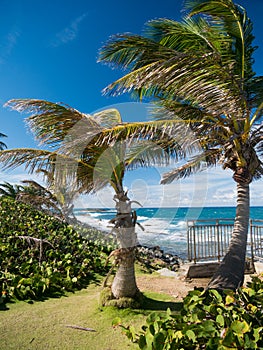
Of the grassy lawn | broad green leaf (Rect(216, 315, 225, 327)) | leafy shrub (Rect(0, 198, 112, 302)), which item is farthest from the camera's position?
leafy shrub (Rect(0, 198, 112, 302))

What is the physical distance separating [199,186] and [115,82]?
2943 mm

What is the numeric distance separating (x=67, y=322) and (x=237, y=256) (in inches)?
122

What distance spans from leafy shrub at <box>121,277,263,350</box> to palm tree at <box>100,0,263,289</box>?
1.22 m

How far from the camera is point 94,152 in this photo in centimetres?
473

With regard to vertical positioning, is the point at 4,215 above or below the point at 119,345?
above

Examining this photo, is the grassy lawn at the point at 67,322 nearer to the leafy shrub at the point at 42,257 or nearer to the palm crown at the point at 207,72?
the leafy shrub at the point at 42,257

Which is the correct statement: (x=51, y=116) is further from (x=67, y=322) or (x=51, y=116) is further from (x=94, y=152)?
(x=67, y=322)

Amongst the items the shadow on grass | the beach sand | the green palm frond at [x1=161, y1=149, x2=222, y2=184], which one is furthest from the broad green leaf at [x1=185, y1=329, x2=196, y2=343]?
the green palm frond at [x1=161, y1=149, x2=222, y2=184]

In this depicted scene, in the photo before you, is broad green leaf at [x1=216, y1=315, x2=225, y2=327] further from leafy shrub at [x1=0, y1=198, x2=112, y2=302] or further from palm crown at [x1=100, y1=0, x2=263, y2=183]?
leafy shrub at [x1=0, y1=198, x2=112, y2=302]

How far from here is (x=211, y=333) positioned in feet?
8.88

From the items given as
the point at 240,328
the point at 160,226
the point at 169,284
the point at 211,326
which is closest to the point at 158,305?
the point at 169,284

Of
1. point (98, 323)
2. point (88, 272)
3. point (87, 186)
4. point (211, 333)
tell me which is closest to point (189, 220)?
point (88, 272)

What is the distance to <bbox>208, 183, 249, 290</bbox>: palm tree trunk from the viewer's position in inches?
181

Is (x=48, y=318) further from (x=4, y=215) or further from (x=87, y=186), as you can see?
(x=4, y=215)
